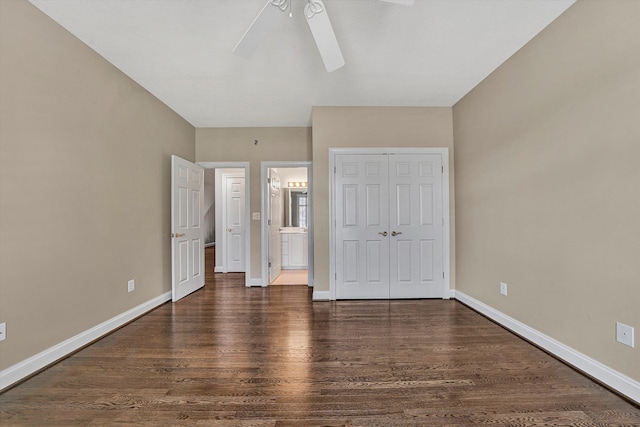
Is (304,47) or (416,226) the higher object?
(304,47)

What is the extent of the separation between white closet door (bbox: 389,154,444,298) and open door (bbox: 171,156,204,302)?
2.90 m

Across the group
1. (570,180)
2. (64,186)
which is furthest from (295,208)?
(570,180)

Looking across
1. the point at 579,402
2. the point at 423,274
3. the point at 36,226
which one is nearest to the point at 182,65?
the point at 36,226

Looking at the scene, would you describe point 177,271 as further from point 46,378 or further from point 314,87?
point 314,87

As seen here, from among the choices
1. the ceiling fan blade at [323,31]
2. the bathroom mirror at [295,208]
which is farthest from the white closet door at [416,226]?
the bathroom mirror at [295,208]

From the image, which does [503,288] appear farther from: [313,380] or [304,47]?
[304,47]

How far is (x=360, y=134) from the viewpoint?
145 inches

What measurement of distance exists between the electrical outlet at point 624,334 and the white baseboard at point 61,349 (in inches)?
157

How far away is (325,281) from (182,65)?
297 centimetres

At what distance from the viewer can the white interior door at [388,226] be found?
3.68 meters

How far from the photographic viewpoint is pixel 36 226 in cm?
199

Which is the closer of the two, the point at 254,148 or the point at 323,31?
the point at 323,31

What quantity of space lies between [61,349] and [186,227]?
1.98 metres

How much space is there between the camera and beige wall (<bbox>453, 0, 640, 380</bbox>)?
1689 mm
